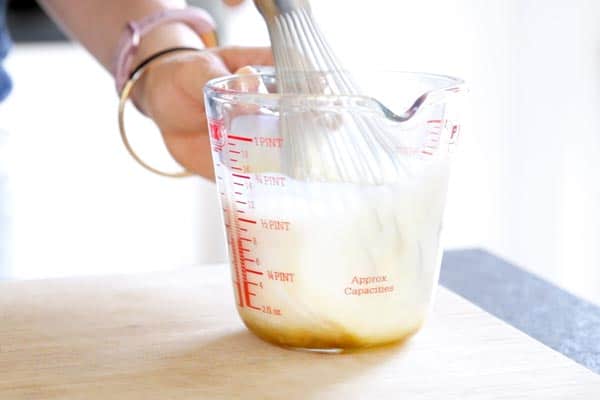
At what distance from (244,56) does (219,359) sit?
1.07 ft

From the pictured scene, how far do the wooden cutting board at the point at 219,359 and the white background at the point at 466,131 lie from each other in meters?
1.33

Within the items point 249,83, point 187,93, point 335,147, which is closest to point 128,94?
point 187,93

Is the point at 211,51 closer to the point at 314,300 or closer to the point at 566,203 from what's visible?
the point at 314,300

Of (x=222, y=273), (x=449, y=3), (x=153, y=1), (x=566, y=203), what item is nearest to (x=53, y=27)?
(x=449, y=3)

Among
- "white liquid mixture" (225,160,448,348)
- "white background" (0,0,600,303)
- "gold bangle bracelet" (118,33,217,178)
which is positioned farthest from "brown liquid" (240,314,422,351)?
"white background" (0,0,600,303)

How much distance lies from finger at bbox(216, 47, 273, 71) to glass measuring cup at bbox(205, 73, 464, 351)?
0.23 m

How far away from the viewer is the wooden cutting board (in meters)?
0.63

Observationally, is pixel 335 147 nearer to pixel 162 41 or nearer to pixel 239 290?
pixel 239 290

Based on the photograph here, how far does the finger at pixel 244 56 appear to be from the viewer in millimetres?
913

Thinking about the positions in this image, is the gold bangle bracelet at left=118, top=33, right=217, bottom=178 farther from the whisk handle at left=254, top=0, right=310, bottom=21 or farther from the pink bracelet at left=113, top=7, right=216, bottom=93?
the whisk handle at left=254, top=0, right=310, bottom=21

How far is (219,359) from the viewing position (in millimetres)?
677

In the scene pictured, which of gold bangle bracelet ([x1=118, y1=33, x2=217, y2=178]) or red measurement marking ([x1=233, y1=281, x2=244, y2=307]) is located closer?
red measurement marking ([x1=233, y1=281, x2=244, y2=307])

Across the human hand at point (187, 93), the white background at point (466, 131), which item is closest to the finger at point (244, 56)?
the human hand at point (187, 93)

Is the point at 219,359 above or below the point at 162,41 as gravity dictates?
below
